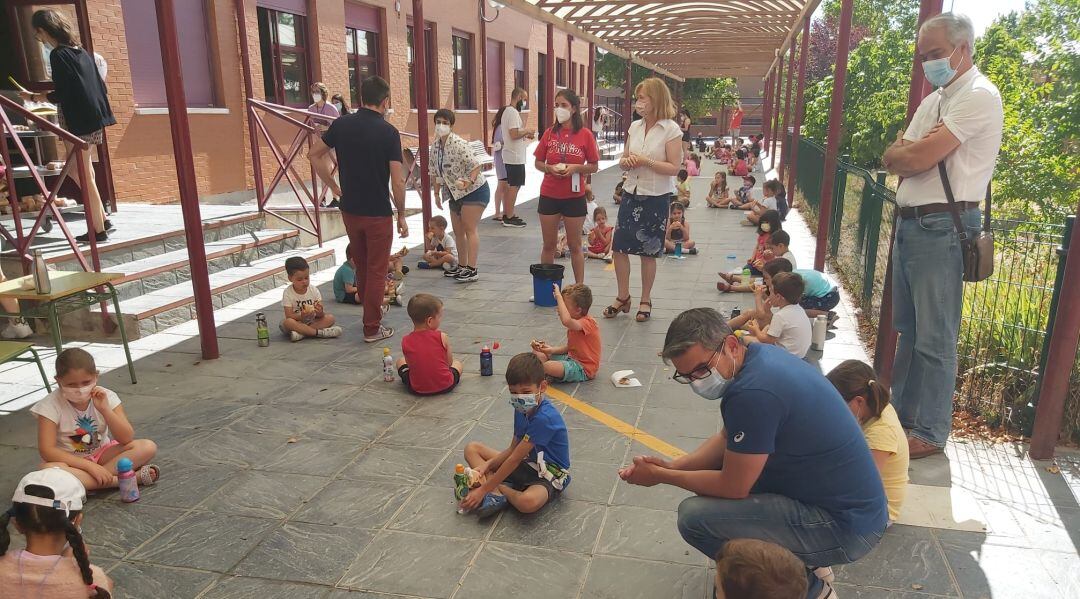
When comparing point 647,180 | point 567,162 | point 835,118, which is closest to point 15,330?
point 567,162

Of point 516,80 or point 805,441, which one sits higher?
point 516,80

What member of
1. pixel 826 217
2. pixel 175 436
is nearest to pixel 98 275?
pixel 175 436

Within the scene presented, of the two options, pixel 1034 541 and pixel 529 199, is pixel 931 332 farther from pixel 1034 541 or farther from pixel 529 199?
pixel 529 199

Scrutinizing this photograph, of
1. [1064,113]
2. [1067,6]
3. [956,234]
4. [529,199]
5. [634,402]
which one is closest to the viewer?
[956,234]

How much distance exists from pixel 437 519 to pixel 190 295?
14.7ft

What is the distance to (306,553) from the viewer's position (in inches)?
128

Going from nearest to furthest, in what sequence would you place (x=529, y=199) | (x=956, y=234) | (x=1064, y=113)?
(x=956, y=234)
(x=1064, y=113)
(x=529, y=199)

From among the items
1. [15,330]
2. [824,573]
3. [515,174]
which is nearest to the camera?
[824,573]

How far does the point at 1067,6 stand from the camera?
13.4m

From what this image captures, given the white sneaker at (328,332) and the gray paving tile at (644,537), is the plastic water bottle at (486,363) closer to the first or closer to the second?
the white sneaker at (328,332)

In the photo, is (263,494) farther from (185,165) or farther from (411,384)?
(185,165)

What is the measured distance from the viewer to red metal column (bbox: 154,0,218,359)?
527 cm

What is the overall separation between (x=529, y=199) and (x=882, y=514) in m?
13.1

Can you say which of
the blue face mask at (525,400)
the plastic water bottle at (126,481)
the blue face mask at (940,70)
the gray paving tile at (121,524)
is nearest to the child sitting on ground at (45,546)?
the gray paving tile at (121,524)
